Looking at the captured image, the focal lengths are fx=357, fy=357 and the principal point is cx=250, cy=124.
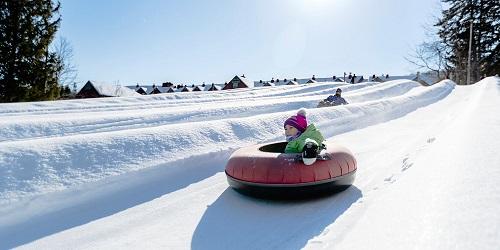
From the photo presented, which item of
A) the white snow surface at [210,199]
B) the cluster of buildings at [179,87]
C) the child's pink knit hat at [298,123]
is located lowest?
the white snow surface at [210,199]

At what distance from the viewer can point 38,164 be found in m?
3.91

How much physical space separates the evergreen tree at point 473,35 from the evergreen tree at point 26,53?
1228 inches

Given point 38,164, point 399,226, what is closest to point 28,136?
point 38,164

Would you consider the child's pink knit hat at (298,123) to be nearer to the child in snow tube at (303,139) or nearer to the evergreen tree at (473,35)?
the child in snow tube at (303,139)

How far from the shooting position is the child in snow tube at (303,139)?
140 inches

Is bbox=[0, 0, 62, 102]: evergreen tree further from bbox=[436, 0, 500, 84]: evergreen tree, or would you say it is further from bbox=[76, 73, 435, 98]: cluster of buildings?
bbox=[436, 0, 500, 84]: evergreen tree

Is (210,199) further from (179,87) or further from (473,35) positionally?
(179,87)

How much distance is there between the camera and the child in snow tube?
140 inches

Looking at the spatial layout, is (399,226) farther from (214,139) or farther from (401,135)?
(401,135)

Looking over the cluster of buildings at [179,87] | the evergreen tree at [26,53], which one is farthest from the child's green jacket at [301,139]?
the cluster of buildings at [179,87]

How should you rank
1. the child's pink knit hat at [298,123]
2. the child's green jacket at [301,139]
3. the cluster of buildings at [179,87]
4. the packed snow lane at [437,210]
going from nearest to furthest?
1. the packed snow lane at [437,210]
2. the child's green jacket at [301,139]
3. the child's pink knit hat at [298,123]
4. the cluster of buildings at [179,87]

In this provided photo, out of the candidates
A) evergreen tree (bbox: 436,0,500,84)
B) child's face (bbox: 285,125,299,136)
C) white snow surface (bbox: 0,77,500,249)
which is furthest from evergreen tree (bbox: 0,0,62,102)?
evergreen tree (bbox: 436,0,500,84)

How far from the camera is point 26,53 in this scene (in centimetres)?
1869

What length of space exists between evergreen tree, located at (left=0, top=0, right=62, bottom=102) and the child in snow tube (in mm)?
Answer: 18399
